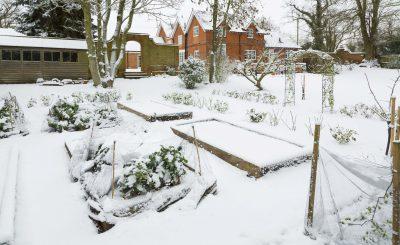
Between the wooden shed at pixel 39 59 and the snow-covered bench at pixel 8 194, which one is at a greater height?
the wooden shed at pixel 39 59

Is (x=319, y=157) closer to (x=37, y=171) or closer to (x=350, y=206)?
(x=350, y=206)

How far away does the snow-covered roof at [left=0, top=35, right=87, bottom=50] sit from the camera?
75.4ft

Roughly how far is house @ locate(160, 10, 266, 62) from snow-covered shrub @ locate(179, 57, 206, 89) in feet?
47.8

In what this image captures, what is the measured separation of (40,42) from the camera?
24.0 m

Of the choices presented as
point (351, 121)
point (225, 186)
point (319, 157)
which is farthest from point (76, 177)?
point (351, 121)

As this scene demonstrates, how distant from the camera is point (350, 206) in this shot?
3.70 meters

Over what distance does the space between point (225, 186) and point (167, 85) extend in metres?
18.2

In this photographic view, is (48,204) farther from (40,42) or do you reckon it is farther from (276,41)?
A: (276,41)

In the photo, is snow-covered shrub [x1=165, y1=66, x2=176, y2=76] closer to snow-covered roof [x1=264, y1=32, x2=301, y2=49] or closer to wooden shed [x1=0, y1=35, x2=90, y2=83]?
wooden shed [x1=0, y1=35, x2=90, y2=83]

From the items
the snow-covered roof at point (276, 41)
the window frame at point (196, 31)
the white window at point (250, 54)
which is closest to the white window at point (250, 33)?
the white window at point (250, 54)

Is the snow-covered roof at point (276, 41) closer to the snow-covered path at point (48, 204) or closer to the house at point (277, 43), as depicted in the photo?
the house at point (277, 43)

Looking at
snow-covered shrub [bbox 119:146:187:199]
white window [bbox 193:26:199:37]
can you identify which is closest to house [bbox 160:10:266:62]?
white window [bbox 193:26:199:37]

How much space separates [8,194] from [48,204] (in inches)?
23.8

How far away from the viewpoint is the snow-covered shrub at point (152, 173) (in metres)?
4.36
